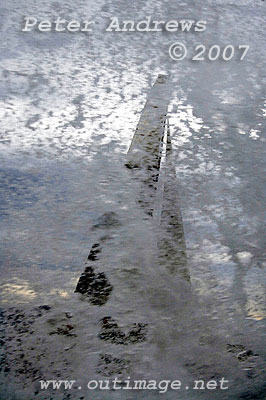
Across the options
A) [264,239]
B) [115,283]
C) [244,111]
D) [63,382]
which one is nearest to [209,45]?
[244,111]

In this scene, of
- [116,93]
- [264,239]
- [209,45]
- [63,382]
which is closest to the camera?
[63,382]

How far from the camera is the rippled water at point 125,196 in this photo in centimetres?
55

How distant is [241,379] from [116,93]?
0.48 m

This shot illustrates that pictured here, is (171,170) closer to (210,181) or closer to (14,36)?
(210,181)

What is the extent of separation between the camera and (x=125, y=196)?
708 mm

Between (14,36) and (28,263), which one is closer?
(28,263)

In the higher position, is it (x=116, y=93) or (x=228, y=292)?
(x=116, y=93)

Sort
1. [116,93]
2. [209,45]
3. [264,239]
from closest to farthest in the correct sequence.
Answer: [264,239] < [116,93] < [209,45]

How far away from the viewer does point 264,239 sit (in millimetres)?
684

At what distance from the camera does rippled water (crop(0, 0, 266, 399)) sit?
1.82 feet

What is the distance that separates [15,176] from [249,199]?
0.31 metres

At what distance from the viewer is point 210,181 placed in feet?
2.42

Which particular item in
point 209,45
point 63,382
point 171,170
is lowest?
point 63,382

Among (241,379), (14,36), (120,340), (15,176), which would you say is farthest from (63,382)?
(14,36)
